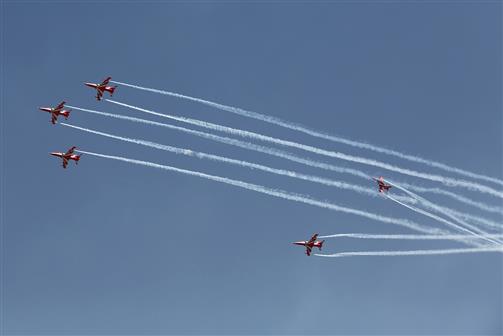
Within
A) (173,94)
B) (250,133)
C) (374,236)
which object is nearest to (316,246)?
(374,236)

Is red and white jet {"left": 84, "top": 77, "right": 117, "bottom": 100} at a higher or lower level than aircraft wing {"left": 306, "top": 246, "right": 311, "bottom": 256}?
higher

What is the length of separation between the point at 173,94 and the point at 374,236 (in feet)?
141

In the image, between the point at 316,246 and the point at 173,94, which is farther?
the point at 316,246

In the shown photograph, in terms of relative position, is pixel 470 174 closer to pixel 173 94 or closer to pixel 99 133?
pixel 173 94

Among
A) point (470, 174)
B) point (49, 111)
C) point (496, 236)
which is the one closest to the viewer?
point (496, 236)

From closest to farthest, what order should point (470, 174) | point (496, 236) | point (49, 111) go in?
point (496, 236) < point (470, 174) < point (49, 111)

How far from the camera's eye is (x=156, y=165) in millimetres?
124125

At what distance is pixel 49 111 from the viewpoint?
143 m

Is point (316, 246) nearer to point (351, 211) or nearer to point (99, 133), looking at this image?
point (351, 211)

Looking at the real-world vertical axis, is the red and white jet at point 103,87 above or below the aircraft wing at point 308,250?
above

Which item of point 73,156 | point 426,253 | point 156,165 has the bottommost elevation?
point 426,253

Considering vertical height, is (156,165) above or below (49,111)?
below

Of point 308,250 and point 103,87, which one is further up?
point 103,87

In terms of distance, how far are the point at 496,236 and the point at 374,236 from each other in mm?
20011
